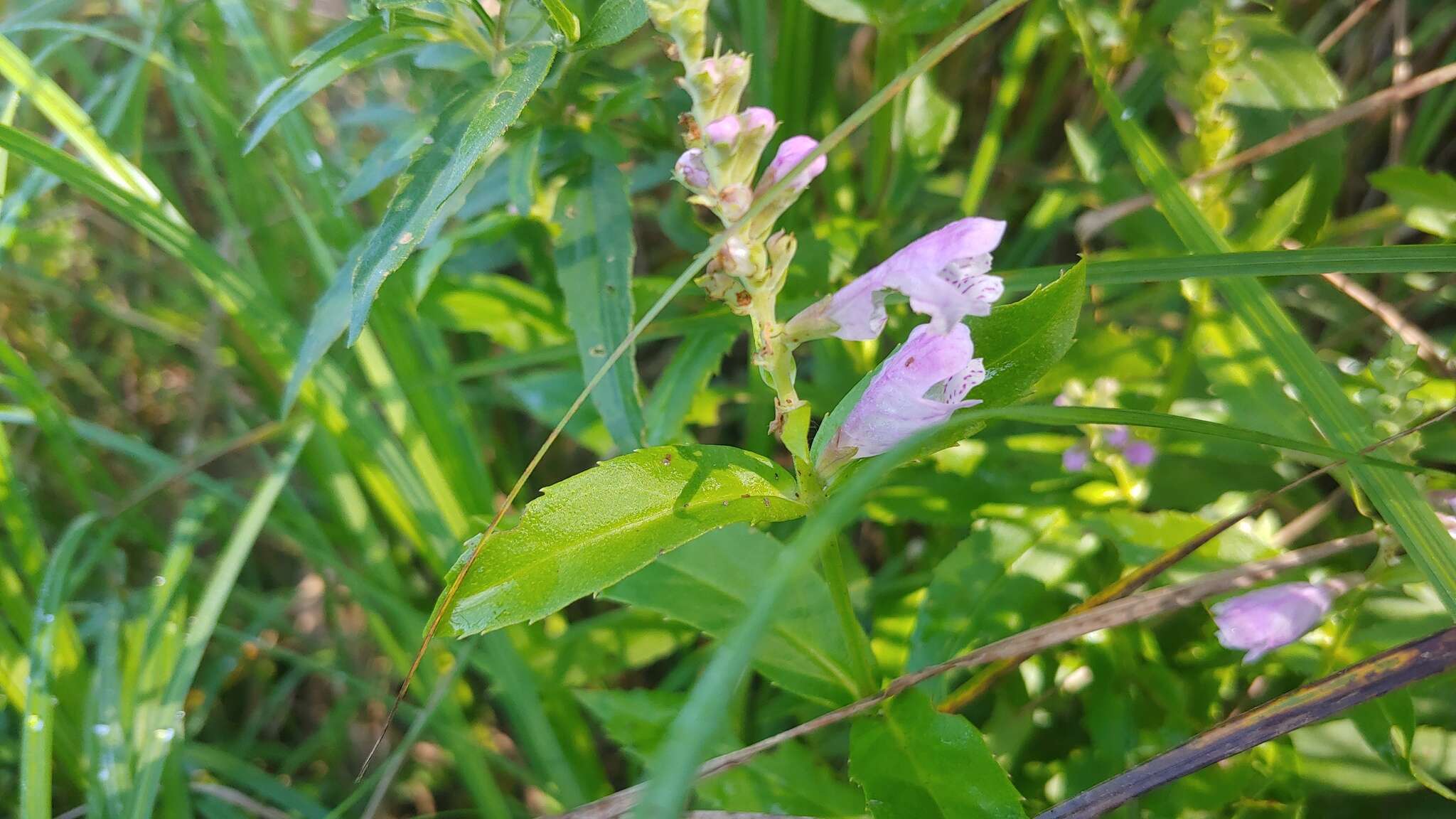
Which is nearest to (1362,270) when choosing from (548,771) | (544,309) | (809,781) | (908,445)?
(908,445)

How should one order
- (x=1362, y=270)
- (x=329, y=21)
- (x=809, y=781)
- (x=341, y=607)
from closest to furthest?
1. (x=1362, y=270)
2. (x=809, y=781)
3. (x=341, y=607)
4. (x=329, y=21)

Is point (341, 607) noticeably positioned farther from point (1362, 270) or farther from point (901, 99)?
point (1362, 270)

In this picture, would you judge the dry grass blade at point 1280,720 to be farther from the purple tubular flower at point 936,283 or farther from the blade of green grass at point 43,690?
the blade of green grass at point 43,690

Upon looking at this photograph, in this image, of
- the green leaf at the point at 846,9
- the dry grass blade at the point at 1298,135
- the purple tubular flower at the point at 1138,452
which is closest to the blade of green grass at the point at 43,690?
the green leaf at the point at 846,9

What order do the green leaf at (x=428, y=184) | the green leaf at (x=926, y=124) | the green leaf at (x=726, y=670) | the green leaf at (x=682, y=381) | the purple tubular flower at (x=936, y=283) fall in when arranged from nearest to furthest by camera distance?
the green leaf at (x=726, y=670), the purple tubular flower at (x=936, y=283), the green leaf at (x=428, y=184), the green leaf at (x=682, y=381), the green leaf at (x=926, y=124)

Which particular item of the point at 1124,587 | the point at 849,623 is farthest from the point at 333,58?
the point at 1124,587

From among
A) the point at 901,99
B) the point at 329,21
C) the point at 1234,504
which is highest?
the point at 329,21

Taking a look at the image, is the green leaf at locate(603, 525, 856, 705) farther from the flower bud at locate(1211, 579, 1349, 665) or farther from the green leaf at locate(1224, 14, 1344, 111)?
the green leaf at locate(1224, 14, 1344, 111)
